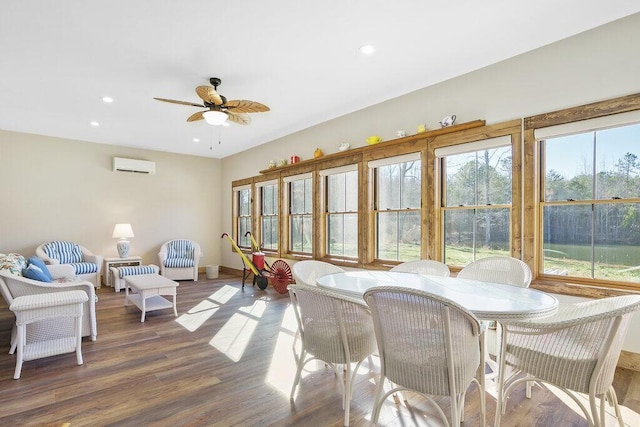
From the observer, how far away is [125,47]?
3.28 metres

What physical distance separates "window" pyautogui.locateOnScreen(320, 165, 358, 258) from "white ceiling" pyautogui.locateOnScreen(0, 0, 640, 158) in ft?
3.53

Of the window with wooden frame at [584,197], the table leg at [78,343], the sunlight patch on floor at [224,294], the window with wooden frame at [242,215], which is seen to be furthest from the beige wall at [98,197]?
the window with wooden frame at [584,197]

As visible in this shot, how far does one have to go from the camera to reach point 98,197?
7184 mm

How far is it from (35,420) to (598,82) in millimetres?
4987

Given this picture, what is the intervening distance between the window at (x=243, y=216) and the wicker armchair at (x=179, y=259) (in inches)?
41.1

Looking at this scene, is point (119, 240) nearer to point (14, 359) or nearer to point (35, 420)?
point (14, 359)

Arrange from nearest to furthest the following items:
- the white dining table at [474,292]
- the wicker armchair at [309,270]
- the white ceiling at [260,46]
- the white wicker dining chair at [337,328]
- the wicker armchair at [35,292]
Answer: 1. the white dining table at [474,292]
2. the white wicker dining chair at [337,328]
3. the white ceiling at [260,46]
4. the wicker armchair at [309,270]
5. the wicker armchair at [35,292]

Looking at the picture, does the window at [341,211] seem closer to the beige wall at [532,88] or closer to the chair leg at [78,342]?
the beige wall at [532,88]

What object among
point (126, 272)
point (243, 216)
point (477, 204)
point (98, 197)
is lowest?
point (126, 272)

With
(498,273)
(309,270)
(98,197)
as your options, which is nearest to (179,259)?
(98,197)

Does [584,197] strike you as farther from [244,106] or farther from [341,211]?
[244,106]

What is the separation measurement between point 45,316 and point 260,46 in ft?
10.1

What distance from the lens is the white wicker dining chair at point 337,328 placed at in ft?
6.92

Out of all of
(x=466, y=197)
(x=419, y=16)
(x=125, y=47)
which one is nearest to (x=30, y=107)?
(x=125, y=47)
